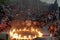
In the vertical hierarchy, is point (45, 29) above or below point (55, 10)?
below

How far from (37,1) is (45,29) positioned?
2.10 meters

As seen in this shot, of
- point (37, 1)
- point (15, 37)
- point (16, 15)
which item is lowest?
point (15, 37)

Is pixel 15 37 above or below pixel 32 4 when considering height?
below

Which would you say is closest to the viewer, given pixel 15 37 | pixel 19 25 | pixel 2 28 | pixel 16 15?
pixel 15 37

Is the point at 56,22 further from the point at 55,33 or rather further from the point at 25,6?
the point at 25,6

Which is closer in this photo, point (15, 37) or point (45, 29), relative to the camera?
point (15, 37)

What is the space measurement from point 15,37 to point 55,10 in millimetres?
3102

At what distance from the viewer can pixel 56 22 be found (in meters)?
9.66

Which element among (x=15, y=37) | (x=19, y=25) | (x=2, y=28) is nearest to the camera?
(x=15, y=37)

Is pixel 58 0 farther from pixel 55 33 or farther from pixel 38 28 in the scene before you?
pixel 55 33

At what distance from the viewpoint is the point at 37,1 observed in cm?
1103

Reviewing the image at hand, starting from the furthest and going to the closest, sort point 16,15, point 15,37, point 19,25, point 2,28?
point 16,15 → point 19,25 → point 2,28 → point 15,37

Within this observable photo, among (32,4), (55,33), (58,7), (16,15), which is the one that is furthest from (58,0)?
(55,33)

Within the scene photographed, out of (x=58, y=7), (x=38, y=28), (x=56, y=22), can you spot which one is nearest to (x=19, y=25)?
(x=38, y=28)
